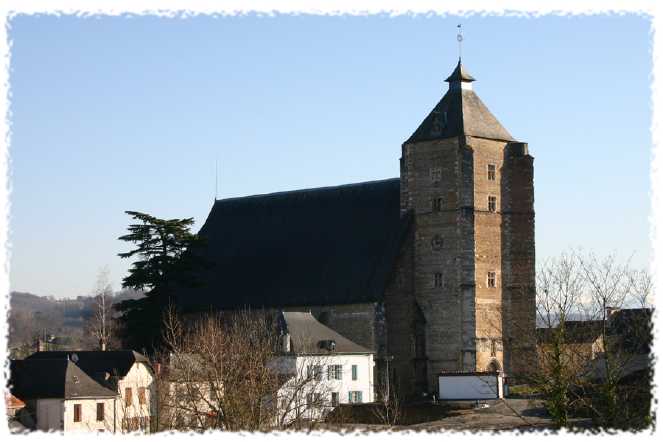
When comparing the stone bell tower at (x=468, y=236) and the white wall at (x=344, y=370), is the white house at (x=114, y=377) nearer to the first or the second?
the white wall at (x=344, y=370)

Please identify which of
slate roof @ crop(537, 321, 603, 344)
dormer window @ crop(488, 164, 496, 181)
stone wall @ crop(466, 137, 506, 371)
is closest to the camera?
slate roof @ crop(537, 321, 603, 344)

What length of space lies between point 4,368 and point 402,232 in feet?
144

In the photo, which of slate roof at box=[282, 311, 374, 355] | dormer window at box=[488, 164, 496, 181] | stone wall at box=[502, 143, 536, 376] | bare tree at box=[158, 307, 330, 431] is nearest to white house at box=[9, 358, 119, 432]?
bare tree at box=[158, 307, 330, 431]

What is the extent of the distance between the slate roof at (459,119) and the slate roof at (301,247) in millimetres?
3893

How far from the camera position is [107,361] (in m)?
56.8

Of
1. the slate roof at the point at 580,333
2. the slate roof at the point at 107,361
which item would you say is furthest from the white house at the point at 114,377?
the slate roof at the point at 580,333

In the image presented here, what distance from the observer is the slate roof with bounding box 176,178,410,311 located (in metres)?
63.8

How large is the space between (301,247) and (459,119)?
11100 mm

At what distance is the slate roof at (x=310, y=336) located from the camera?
189ft

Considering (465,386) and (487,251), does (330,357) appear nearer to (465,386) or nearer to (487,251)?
(465,386)

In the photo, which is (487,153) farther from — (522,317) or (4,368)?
(4,368)

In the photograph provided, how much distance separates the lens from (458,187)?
2431 inches

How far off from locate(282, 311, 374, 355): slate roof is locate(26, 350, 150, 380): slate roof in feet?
21.0

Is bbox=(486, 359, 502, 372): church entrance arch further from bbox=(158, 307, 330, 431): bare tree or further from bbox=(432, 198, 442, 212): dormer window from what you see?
bbox=(158, 307, 330, 431): bare tree
